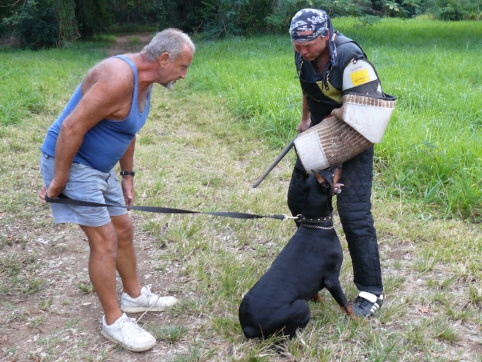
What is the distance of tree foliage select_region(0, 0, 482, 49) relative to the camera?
17.7 metres

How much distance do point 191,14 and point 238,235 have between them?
63.3 ft

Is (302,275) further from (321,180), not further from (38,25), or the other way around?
(38,25)

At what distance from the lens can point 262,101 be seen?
8109mm

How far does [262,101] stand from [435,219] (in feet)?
12.8

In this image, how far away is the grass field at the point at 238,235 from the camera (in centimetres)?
318

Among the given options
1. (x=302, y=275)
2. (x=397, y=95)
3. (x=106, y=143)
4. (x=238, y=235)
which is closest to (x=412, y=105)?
(x=397, y=95)

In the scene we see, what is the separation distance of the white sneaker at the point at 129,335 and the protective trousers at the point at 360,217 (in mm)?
1245

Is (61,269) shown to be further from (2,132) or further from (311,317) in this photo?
(2,132)

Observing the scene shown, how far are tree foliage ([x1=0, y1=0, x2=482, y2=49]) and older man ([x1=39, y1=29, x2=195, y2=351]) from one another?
1374 cm

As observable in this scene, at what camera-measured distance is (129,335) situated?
3111 mm

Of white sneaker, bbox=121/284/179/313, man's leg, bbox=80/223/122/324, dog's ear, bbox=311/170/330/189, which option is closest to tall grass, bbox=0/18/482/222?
dog's ear, bbox=311/170/330/189

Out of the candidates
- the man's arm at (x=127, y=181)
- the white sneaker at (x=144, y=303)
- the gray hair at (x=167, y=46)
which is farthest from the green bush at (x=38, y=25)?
the gray hair at (x=167, y=46)

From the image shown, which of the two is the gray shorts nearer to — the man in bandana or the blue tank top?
the blue tank top

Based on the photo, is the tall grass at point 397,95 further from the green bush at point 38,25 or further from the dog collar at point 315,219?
the green bush at point 38,25
